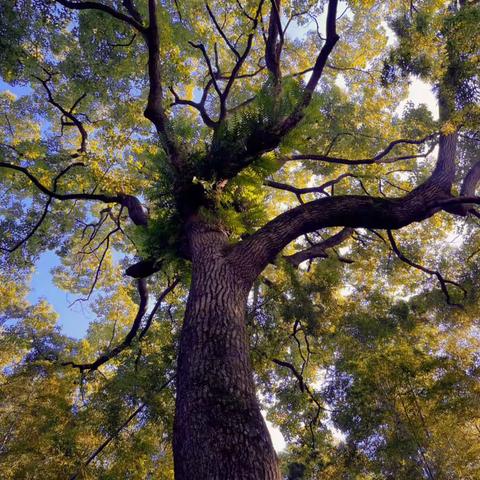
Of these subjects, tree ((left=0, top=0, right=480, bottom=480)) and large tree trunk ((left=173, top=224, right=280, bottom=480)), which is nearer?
large tree trunk ((left=173, top=224, right=280, bottom=480))

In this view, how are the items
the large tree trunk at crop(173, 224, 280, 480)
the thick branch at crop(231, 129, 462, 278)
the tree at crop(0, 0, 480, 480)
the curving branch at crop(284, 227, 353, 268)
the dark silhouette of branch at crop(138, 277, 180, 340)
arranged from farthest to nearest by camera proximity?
the curving branch at crop(284, 227, 353, 268) < the dark silhouette of branch at crop(138, 277, 180, 340) < the thick branch at crop(231, 129, 462, 278) < the tree at crop(0, 0, 480, 480) < the large tree trunk at crop(173, 224, 280, 480)

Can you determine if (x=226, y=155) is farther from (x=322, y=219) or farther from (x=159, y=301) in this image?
(x=159, y=301)

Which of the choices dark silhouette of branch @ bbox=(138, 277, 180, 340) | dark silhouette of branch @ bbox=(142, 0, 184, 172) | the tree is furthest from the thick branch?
dark silhouette of branch @ bbox=(138, 277, 180, 340)

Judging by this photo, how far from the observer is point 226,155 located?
14.1 feet

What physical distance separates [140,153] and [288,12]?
14.7ft

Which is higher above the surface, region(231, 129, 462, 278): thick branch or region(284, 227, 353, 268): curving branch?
region(284, 227, 353, 268): curving branch

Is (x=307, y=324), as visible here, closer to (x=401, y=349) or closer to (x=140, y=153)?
(x=401, y=349)

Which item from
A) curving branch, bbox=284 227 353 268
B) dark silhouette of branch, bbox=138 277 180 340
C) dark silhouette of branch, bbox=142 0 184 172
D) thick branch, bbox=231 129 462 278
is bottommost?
thick branch, bbox=231 129 462 278

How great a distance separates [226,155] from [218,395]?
2.94 metres

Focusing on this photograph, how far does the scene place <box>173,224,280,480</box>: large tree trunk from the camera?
1875mm

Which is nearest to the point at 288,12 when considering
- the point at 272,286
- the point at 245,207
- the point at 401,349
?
the point at 245,207

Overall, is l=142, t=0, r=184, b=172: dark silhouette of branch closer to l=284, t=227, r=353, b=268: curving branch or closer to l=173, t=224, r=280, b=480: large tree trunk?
l=173, t=224, r=280, b=480: large tree trunk

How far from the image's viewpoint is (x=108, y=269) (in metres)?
12.0

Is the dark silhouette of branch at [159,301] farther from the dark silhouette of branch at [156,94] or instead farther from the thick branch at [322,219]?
the thick branch at [322,219]
